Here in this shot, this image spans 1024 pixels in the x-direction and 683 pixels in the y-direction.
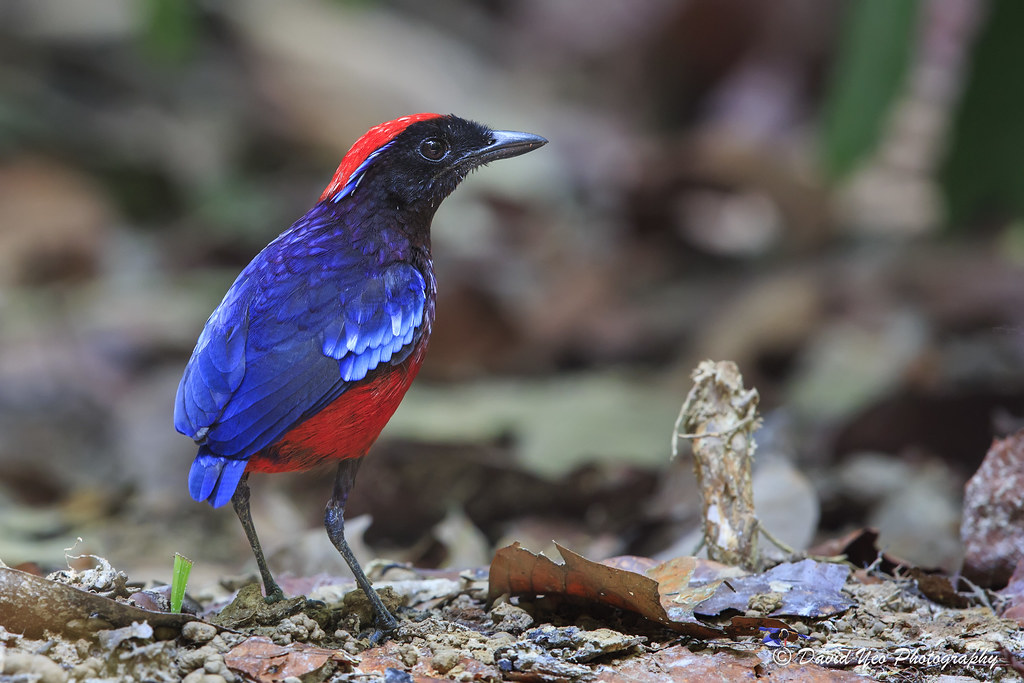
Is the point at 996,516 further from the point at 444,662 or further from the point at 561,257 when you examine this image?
the point at 561,257

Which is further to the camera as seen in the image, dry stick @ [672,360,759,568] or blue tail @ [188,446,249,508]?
dry stick @ [672,360,759,568]

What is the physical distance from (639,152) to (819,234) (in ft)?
6.71

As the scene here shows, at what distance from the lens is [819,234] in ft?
31.5

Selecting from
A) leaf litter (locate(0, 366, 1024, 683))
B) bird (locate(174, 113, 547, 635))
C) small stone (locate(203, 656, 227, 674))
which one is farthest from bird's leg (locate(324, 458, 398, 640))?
small stone (locate(203, 656, 227, 674))

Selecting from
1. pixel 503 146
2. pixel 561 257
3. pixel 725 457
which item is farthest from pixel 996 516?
pixel 561 257

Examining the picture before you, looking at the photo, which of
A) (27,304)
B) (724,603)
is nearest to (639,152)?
(27,304)

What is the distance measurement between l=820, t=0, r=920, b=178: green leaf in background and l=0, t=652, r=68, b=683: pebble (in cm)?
545

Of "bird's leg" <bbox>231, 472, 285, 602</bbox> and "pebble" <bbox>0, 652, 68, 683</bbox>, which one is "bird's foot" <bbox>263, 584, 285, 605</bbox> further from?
"pebble" <bbox>0, 652, 68, 683</bbox>

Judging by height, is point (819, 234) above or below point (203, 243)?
below

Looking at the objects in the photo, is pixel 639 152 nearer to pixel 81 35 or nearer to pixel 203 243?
pixel 203 243

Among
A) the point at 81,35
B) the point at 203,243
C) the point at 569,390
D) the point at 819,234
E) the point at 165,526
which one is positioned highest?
the point at 81,35

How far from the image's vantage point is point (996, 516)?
373 centimetres

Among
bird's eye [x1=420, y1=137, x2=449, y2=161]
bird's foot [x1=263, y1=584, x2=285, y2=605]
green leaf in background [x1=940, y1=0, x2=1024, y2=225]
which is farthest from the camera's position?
green leaf in background [x1=940, y1=0, x2=1024, y2=225]

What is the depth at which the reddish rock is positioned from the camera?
3.70m
